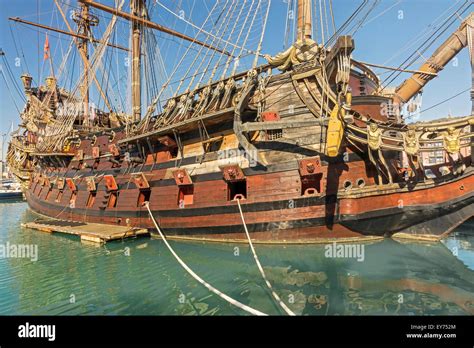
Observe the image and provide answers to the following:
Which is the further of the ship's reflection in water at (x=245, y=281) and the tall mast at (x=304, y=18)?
the tall mast at (x=304, y=18)

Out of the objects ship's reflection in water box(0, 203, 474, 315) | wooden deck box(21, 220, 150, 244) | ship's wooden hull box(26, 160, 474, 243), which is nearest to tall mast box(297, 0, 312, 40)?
ship's wooden hull box(26, 160, 474, 243)

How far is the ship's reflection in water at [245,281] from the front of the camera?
6.68 meters

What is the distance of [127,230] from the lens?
14.3 meters

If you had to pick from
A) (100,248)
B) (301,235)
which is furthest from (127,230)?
(301,235)

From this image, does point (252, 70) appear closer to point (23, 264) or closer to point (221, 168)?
point (221, 168)

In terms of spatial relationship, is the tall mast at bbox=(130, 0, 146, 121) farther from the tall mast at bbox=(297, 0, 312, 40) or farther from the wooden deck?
the tall mast at bbox=(297, 0, 312, 40)

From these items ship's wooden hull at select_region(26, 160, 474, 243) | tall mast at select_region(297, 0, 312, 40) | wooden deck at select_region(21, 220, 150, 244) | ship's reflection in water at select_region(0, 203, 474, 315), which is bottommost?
ship's reflection in water at select_region(0, 203, 474, 315)

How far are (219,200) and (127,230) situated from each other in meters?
5.26

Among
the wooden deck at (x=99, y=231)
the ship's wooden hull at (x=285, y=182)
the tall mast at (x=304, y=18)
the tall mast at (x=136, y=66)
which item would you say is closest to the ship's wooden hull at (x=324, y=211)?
the ship's wooden hull at (x=285, y=182)

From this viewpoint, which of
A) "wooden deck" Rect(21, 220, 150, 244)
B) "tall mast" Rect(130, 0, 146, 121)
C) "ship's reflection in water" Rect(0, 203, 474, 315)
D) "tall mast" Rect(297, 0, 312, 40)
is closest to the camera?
"ship's reflection in water" Rect(0, 203, 474, 315)

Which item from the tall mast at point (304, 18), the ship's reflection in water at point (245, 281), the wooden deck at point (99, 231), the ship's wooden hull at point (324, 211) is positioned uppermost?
the tall mast at point (304, 18)

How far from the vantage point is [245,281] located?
812 centimetres

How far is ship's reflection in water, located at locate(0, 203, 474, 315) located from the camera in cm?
668

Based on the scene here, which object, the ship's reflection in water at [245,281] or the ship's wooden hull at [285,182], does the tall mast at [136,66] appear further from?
the ship's reflection in water at [245,281]
